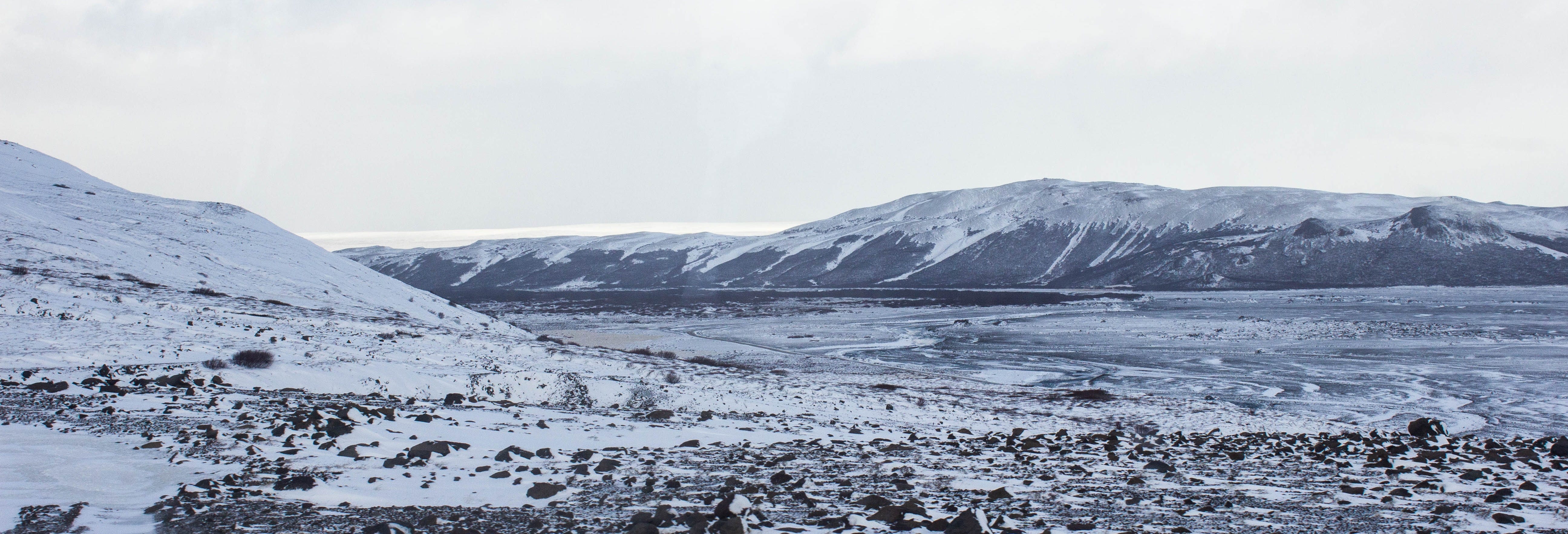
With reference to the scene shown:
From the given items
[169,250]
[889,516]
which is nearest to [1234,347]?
[889,516]

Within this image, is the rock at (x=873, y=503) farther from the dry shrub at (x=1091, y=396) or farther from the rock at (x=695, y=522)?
the dry shrub at (x=1091, y=396)

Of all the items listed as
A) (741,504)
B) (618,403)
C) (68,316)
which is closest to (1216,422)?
(618,403)

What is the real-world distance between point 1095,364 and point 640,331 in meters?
34.9

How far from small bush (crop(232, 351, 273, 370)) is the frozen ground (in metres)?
19.4

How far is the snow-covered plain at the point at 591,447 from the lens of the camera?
8445mm

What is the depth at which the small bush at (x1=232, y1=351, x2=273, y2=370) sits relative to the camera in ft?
61.4

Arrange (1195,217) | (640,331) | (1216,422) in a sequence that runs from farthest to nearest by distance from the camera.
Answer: (1195,217)
(640,331)
(1216,422)

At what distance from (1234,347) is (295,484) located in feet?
138

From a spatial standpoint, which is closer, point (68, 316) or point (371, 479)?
point (371, 479)

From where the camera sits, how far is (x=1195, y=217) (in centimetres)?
19850

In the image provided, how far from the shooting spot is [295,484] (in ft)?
29.2

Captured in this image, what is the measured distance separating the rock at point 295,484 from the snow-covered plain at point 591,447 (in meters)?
0.04

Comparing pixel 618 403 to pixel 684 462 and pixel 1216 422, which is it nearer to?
pixel 684 462

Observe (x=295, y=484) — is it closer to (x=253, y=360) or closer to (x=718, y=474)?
(x=718, y=474)
